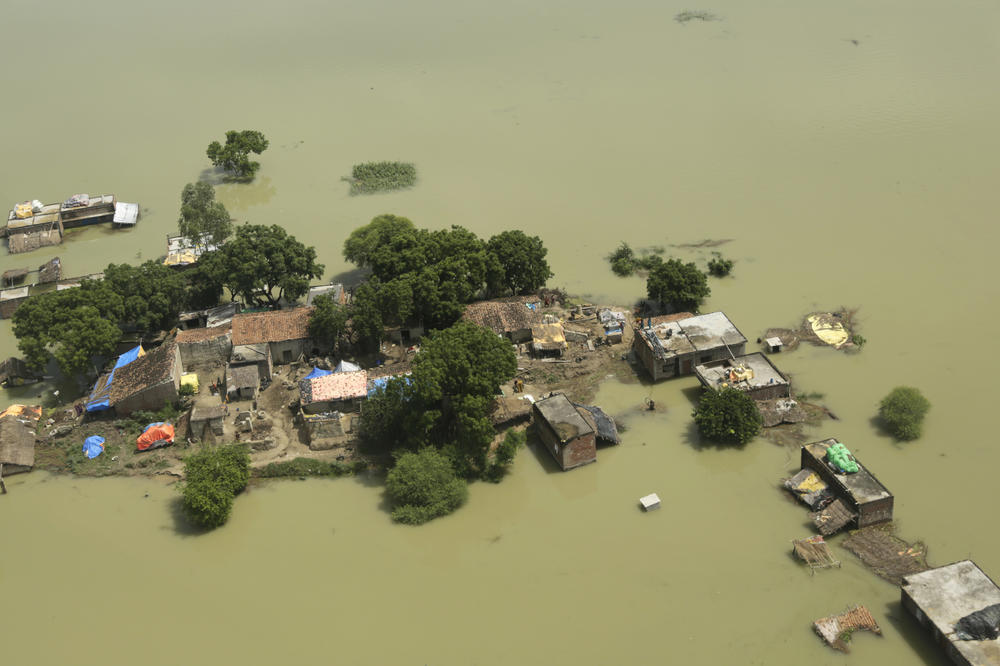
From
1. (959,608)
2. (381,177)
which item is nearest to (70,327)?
(381,177)

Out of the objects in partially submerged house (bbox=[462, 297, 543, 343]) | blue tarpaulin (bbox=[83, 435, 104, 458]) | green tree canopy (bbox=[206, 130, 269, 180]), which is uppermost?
green tree canopy (bbox=[206, 130, 269, 180])

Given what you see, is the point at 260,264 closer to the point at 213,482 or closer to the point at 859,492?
the point at 213,482

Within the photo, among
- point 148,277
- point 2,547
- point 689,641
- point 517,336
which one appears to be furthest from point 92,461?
point 689,641

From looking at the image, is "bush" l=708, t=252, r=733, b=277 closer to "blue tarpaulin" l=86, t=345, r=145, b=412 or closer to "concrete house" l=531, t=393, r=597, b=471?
"concrete house" l=531, t=393, r=597, b=471

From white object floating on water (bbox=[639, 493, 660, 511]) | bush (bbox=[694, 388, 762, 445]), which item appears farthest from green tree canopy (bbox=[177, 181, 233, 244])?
white object floating on water (bbox=[639, 493, 660, 511])

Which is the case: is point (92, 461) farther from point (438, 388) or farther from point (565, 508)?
point (565, 508)

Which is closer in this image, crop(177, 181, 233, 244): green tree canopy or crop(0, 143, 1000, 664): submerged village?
crop(0, 143, 1000, 664): submerged village
